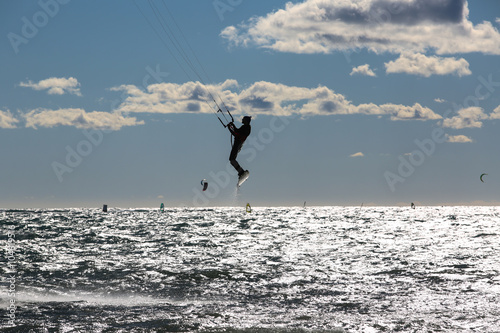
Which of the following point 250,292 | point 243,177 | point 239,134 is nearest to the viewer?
point 250,292

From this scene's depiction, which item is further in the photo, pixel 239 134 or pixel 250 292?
pixel 239 134

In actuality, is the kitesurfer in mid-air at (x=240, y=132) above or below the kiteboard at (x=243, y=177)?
above

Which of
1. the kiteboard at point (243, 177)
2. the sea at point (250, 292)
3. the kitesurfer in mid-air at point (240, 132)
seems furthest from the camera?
the kiteboard at point (243, 177)

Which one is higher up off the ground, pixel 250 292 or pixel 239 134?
pixel 239 134

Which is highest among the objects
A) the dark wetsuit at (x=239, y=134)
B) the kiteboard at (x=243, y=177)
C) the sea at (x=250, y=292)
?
the dark wetsuit at (x=239, y=134)

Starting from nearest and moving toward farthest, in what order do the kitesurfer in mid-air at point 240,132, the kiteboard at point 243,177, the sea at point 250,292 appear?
the sea at point 250,292 < the kitesurfer in mid-air at point 240,132 < the kiteboard at point 243,177

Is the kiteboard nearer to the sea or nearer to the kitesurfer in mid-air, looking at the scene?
the kitesurfer in mid-air

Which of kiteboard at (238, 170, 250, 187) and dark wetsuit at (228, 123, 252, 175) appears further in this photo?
kiteboard at (238, 170, 250, 187)

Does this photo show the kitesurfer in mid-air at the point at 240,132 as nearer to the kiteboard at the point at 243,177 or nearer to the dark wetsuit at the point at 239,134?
the dark wetsuit at the point at 239,134

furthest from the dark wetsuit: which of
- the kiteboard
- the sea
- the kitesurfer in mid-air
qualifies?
the sea

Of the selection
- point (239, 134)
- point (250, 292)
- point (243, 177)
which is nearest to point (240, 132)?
point (239, 134)

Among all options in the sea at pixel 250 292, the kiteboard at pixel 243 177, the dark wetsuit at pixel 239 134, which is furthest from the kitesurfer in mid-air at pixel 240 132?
the sea at pixel 250 292

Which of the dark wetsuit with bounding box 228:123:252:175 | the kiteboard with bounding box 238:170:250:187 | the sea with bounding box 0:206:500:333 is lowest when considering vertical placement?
the sea with bounding box 0:206:500:333

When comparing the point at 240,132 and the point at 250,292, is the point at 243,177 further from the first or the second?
the point at 250,292
